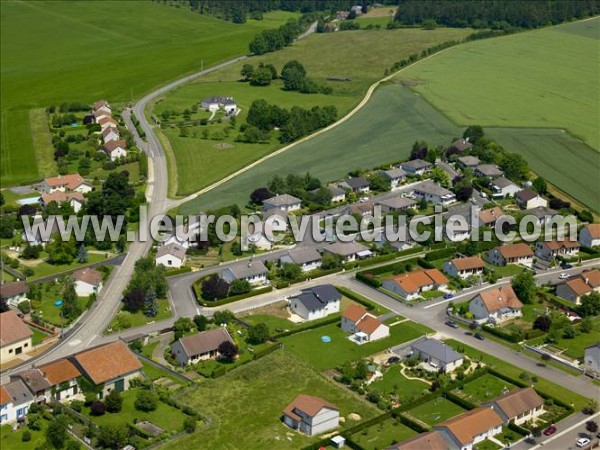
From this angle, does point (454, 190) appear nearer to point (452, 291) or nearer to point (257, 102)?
point (452, 291)

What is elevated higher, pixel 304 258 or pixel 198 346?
pixel 198 346

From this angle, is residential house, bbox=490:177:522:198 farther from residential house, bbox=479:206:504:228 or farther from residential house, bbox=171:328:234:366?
residential house, bbox=171:328:234:366

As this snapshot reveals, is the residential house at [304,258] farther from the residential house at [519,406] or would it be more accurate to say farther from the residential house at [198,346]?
the residential house at [519,406]

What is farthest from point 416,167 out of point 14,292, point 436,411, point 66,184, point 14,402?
point 14,402

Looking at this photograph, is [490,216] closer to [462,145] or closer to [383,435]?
[462,145]

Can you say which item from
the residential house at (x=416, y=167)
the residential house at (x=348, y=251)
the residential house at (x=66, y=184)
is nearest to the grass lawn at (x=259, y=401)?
the residential house at (x=348, y=251)

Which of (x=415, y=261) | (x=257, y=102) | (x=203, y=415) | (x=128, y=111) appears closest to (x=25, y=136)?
(x=128, y=111)
